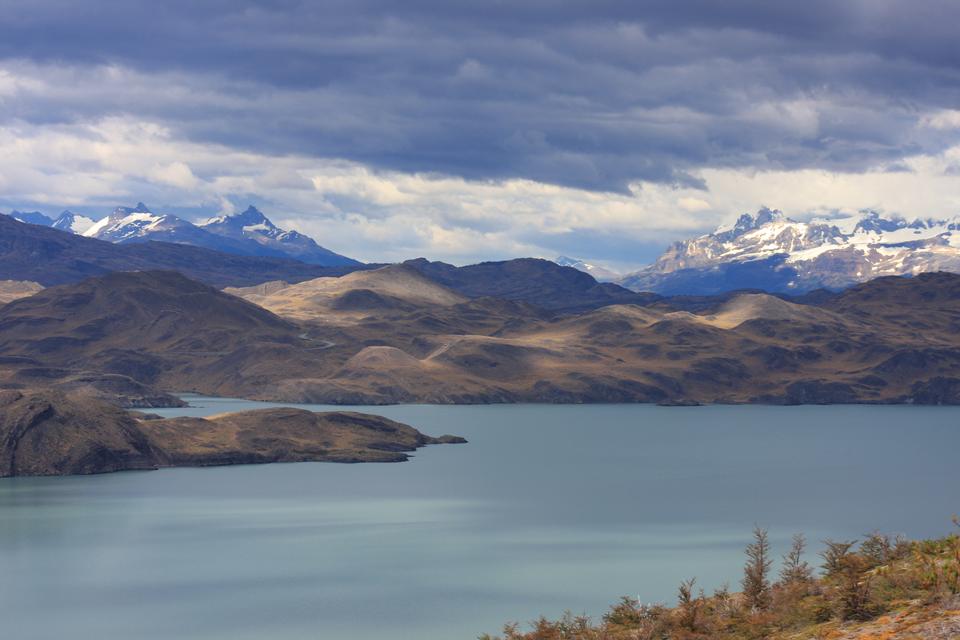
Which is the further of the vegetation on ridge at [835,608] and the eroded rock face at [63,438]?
the eroded rock face at [63,438]

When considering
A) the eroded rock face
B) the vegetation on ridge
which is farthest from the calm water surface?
the vegetation on ridge

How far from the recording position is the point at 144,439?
568 ft

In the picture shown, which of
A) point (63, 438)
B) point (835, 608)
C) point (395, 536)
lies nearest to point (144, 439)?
point (63, 438)

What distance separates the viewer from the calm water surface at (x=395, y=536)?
3142 inches

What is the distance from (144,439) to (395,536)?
70.2 m

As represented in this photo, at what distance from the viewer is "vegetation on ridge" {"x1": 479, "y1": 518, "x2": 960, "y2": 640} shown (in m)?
32.1

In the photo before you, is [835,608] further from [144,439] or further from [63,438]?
[144,439]

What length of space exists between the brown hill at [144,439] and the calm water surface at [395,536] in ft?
16.4

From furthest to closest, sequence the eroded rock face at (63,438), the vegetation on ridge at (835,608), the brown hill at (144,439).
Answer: the brown hill at (144,439) < the eroded rock face at (63,438) < the vegetation on ridge at (835,608)

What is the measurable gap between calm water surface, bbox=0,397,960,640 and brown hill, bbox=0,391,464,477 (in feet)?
16.4

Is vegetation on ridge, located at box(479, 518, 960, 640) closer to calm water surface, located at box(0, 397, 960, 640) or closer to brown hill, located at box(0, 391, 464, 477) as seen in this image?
calm water surface, located at box(0, 397, 960, 640)

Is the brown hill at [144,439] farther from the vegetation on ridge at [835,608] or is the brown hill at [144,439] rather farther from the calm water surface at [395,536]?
the vegetation on ridge at [835,608]

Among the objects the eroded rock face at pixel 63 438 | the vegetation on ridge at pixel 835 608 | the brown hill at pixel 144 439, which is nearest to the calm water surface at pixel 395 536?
the brown hill at pixel 144 439

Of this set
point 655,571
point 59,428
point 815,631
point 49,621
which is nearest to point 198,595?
point 49,621
